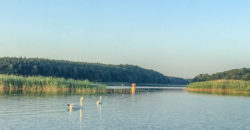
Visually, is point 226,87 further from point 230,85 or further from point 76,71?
point 76,71

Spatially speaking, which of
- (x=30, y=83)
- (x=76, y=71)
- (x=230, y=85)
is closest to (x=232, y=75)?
(x=230, y=85)

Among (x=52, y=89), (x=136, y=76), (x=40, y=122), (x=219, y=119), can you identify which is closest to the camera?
(x=40, y=122)

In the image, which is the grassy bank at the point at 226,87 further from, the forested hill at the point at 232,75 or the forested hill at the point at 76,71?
the forested hill at the point at 76,71

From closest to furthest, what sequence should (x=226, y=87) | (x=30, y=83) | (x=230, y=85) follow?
(x=30, y=83) → (x=230, y=85) → (x=226, y=87)

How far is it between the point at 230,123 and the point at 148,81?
14284cm

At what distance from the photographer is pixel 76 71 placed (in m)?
132

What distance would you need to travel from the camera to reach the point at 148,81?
16700 cm

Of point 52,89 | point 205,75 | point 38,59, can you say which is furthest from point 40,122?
point 38,59

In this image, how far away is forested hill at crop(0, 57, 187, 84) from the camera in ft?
382

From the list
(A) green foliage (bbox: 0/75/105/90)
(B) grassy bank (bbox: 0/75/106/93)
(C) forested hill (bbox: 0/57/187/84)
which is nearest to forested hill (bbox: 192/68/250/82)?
(C) forested hill (bbox: 0/57/187/84)

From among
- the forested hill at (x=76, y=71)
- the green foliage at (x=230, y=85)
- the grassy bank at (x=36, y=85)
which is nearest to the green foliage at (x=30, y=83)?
the grassy bank at (x=36, y=85)

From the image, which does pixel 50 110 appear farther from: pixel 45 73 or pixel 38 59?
pixel 38 59

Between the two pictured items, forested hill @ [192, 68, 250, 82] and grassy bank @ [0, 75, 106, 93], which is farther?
forested hill @ [192, 68, 250, 82]

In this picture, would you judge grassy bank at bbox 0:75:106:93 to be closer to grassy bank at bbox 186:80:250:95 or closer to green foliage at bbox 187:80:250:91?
green foliage at bbox 187:80:250:91
